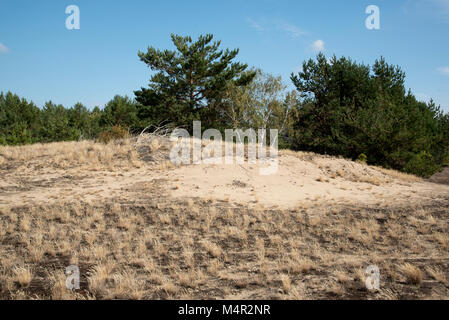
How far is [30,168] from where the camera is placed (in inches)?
506

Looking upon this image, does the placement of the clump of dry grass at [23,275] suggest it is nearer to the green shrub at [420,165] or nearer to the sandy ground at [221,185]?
the sandy ground at [221,185]

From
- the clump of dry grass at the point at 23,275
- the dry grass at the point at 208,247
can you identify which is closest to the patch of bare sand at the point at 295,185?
the dry grass at the point at 208,247

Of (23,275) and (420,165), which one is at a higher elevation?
(420,165)

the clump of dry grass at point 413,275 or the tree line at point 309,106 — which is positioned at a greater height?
the tree line at point 309,106

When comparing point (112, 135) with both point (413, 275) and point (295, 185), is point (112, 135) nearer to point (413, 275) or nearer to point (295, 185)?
point (295, 185)

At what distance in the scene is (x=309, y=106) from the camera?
2508 centimetres

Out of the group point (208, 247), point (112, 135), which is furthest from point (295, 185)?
point (112, 135)

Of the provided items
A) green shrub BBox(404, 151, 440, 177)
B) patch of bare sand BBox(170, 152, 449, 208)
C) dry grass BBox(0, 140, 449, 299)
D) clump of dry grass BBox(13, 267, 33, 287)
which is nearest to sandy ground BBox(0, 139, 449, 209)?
patch of bare sand BBox(170, 152, 449, 208)

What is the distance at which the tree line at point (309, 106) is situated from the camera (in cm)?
2003

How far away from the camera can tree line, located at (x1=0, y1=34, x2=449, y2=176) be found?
20031 millimetres

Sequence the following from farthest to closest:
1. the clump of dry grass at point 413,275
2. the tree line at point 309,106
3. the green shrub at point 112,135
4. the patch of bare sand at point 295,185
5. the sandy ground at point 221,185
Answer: the tree line at point 309,106 < the green shrub at point 112,135 < the patch of bare sand at point 295,185 < the sandy ground at point 221,185 < the clump of dry grass at point 413,275

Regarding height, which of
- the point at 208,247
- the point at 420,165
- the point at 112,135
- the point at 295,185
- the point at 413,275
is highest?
the point at 112,135

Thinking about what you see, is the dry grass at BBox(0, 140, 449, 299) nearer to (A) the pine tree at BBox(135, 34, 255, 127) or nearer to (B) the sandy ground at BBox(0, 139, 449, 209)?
(B) the sandy ground at BBox(0, 139, 449, 209)

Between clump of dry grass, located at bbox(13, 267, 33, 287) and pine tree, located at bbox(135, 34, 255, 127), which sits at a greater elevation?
pine tree, located at bbox(135, 34, 255, 127)
